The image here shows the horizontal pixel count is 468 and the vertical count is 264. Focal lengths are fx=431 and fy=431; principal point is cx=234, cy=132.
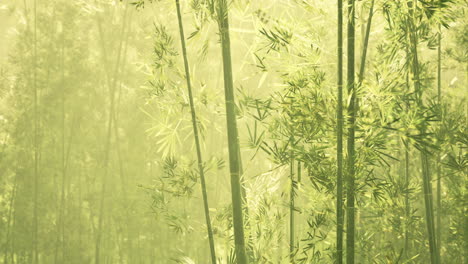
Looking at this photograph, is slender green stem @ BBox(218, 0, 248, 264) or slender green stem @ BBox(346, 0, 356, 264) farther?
slender green stem @ BBox(218, 0, 248, 264)

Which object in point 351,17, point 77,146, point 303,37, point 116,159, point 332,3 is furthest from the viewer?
point 116,159

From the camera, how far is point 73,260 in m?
7.52

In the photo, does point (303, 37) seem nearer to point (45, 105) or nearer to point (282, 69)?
point (282, 69)

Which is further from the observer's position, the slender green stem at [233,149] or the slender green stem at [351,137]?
the slender green stem at [233,149]

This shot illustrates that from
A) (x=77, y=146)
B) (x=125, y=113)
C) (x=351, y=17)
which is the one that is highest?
(x=351, y=17)

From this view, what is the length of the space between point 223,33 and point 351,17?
56 cm

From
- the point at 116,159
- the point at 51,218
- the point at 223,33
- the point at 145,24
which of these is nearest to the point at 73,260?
the point at 51,218

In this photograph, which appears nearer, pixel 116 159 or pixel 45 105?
pixel 45 105

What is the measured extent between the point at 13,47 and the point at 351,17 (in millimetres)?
6975

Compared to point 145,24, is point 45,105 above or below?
below

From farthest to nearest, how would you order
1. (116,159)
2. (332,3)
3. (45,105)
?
(116,159), (45,105), (332,3)

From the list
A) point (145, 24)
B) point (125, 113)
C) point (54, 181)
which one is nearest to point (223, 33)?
point (145, 24)

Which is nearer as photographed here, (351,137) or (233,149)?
(351,137)

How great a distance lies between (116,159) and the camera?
8273 millimetres
